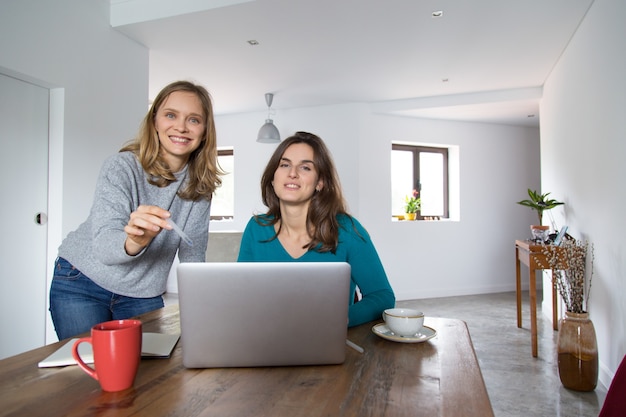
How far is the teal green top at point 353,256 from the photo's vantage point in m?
1.20

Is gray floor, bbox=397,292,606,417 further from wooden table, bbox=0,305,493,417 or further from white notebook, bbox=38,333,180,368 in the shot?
white notebook, bbox=38,333,180,368

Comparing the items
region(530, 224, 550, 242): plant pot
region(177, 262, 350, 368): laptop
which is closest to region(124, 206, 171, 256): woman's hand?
region(177, 262, 350, 368): laptop

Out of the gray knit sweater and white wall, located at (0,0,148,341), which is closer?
the gray knit sweater

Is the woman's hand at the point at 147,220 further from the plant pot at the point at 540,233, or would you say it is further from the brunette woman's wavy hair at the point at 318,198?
the plant pot at the point at 540,233

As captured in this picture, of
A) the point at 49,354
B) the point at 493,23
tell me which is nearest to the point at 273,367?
the point at 49,354

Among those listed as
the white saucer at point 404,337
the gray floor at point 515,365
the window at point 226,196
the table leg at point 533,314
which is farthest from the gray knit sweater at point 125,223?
the window at point 226,196

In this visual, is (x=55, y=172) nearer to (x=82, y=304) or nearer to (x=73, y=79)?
(x=73, y=79)

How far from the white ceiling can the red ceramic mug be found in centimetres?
253

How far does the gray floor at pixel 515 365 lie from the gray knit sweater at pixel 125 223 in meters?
1.85

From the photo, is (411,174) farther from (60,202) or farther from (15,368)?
(15,368)

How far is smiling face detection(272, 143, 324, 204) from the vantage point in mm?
1478

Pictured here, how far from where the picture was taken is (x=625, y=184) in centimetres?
220

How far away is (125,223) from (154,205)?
0.17 meters

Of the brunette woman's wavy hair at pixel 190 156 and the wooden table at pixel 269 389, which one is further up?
the brunette woman's wavy hair at pixel 190 156
